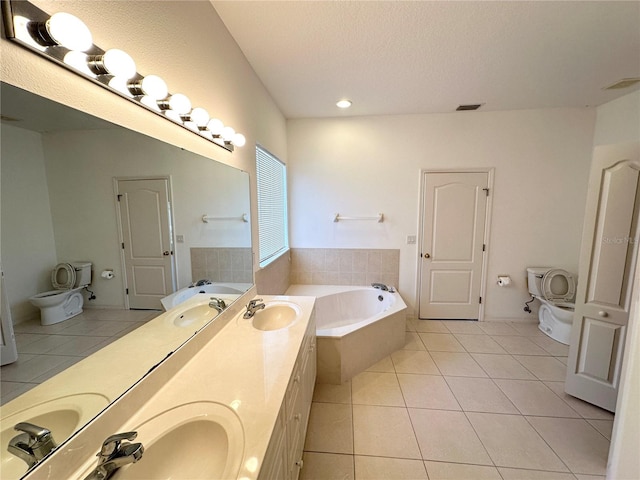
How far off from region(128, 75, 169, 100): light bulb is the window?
1511 mm

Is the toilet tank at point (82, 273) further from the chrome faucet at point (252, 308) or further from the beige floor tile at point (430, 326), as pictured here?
the beige floor tile at point (430, 326)

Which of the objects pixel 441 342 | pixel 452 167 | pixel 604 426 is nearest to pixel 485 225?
pixel 452 167

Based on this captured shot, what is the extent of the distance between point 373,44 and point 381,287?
2603 millimetres

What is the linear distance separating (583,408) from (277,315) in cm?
249

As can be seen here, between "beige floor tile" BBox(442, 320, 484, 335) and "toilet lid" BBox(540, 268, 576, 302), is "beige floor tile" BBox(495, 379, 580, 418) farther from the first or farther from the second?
"toilet lid" BBox(540, 268, 576, 302)

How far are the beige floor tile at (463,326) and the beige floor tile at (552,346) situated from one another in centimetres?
57

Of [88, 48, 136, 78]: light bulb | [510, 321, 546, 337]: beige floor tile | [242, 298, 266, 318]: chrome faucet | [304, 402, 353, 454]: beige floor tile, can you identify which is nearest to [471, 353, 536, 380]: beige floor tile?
[510, 321, 546, 337]: beige floor tile

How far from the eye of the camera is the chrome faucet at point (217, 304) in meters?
1.58

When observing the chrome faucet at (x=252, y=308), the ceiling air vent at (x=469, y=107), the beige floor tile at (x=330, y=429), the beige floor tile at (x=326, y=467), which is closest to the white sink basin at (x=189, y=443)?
Answer: the chrome faucet at (x=252, y=308)

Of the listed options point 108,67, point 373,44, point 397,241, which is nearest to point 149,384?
point 108,67

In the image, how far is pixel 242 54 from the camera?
2.05 meters

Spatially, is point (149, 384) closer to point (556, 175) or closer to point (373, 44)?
point (373, 44)

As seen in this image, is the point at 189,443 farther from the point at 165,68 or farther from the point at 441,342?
the point at 441,342

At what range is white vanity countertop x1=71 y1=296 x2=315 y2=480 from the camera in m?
0.88
